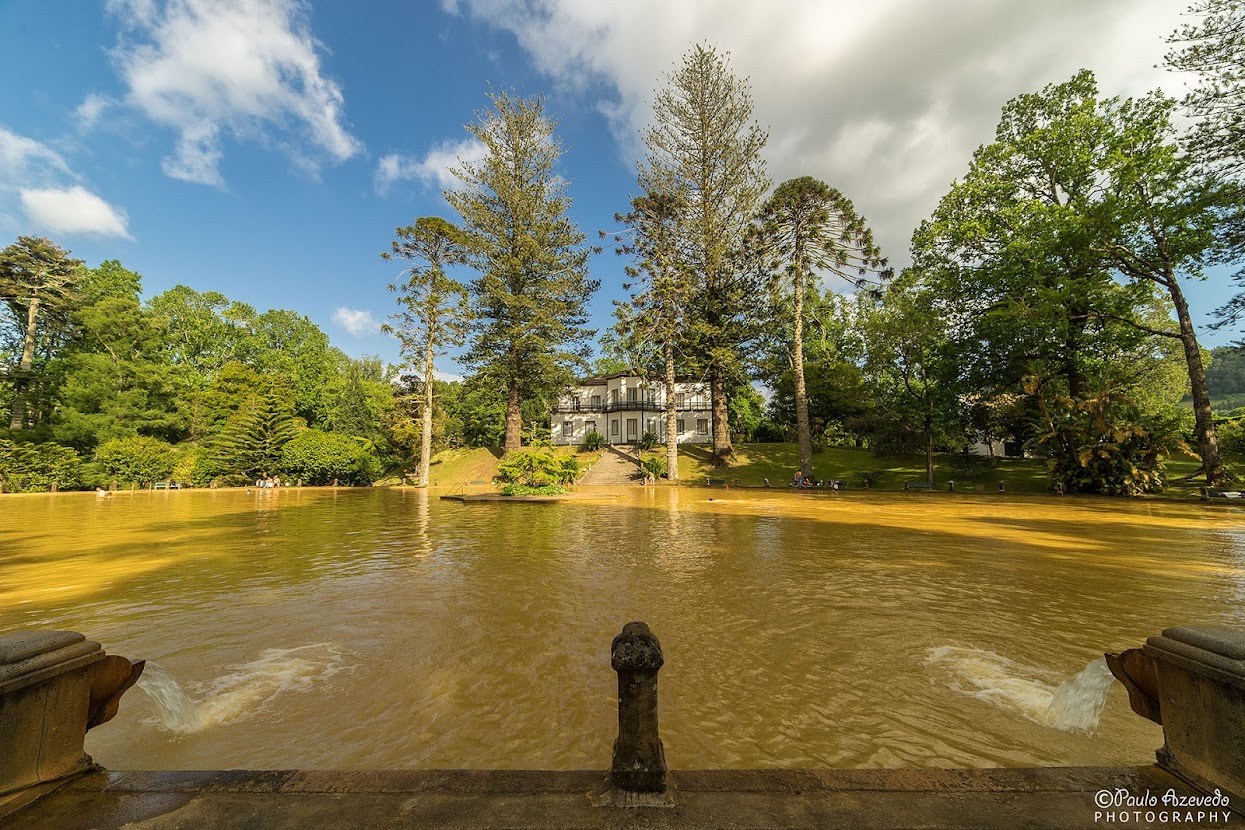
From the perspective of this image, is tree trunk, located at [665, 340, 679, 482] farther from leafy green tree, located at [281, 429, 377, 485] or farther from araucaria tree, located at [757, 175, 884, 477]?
leafy green tree, located at [281, 429, 377, 485]

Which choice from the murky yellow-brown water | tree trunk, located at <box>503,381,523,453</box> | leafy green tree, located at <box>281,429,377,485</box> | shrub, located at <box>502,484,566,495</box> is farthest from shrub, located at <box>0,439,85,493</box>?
shrub, located at <box>502,484,566,495</box>

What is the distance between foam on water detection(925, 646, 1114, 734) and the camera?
371 centimetres

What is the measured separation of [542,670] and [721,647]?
1.93 meters

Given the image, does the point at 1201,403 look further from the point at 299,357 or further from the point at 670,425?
the point at 299,357

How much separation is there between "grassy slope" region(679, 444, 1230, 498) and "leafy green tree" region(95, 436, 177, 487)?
37.9 meters

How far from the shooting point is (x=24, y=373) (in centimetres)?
3347

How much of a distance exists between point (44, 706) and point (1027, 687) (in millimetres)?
6995

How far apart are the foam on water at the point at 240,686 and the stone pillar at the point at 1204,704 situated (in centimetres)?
623

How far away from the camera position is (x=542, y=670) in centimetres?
468

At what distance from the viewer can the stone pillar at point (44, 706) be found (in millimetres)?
2341

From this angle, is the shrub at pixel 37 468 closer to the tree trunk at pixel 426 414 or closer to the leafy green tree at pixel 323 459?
the leafy green tree at pixel 323 459

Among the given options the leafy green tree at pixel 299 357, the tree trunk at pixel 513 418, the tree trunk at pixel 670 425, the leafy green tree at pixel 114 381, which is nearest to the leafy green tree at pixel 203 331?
the leafy green tree at pixel 299 357

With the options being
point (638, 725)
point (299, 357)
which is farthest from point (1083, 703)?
point (299, 357)

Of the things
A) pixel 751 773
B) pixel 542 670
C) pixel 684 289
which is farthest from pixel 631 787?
pixel 684 289
